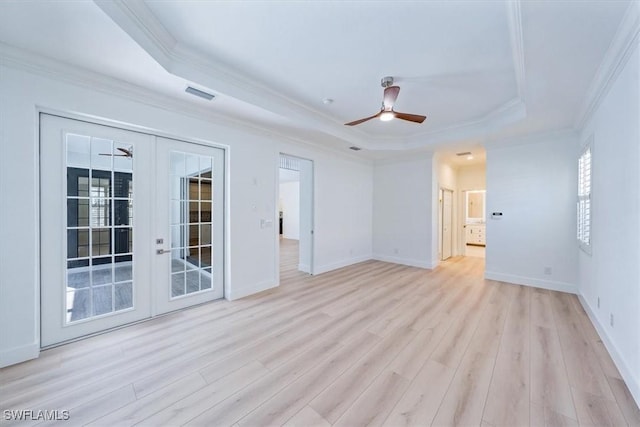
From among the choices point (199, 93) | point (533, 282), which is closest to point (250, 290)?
point (199, 93)

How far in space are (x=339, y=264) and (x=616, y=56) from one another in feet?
16.1

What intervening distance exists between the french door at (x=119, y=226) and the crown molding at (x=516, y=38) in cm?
354

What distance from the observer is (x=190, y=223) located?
3.51 meters

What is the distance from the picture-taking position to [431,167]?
5.73m

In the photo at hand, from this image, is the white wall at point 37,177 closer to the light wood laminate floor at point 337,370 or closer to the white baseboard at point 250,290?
the white baseboard at point 250,290

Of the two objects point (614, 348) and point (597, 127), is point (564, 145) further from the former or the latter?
point (614, 348)

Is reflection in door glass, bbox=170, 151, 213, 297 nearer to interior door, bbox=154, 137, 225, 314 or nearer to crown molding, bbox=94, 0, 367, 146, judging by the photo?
interior door, bbox=154, 137, 225, 314

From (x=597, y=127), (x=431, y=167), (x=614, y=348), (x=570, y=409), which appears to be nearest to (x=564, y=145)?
(x=597, y=127)

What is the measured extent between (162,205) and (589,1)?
4290 mm

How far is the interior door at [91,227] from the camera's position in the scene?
8.05 feet

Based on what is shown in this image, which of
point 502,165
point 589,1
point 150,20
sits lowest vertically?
point 502,165

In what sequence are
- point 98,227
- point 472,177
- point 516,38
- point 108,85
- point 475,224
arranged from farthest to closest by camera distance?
point 475,224
point 472,177
point 98,227
point 108,85
point 516,38

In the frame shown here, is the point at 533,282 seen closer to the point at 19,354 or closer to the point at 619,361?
the point at 619,361

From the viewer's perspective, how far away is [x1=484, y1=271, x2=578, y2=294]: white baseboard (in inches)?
165
